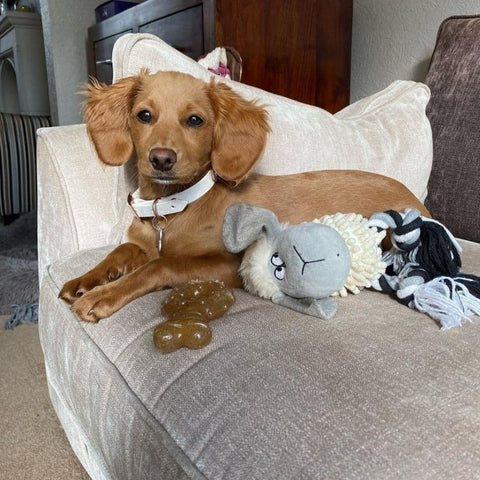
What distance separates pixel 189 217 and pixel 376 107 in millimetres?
674

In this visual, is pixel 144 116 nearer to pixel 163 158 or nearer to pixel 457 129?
pixel 163 158

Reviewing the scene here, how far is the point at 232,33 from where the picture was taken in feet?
5.78

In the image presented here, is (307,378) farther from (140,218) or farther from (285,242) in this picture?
(140,218)

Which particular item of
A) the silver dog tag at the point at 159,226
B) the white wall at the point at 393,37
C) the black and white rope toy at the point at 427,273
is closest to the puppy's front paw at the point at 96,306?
the silver dog tag at the point at 159,226

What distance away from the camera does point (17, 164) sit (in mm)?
3035

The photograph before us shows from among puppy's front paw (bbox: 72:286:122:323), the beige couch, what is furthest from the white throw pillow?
puppy's front paw (bbox: 72:286:122:323)

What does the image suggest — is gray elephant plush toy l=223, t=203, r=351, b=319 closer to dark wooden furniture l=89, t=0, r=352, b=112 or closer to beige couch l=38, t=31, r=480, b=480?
beige couch l=38, t=31, r=480, b=480

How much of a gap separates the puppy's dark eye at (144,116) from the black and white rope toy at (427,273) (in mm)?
467

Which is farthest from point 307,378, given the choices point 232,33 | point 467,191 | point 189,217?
point 232,33

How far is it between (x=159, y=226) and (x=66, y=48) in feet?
9.46

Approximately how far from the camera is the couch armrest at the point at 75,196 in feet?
3.70

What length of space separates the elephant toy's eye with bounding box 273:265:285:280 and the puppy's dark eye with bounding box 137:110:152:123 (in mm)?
394

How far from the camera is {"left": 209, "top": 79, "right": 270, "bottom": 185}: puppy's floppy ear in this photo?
99cm

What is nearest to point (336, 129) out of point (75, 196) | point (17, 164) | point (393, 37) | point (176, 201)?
point (176, 201)
